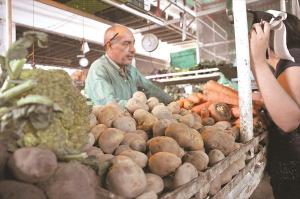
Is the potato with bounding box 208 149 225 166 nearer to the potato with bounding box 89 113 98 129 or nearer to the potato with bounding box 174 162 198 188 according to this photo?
the potato with bounding box 174 162 198 188

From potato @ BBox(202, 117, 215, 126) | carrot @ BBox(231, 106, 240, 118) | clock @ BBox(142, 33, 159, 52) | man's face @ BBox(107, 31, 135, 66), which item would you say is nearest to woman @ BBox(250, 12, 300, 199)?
carrot @ BBox(231, 106, 240, 118)

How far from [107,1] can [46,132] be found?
339 cm

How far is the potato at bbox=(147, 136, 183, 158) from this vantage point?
122cm

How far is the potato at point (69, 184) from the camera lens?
0.67 m

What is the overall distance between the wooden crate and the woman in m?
0.11

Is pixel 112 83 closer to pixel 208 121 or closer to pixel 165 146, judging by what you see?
pixel 208 121

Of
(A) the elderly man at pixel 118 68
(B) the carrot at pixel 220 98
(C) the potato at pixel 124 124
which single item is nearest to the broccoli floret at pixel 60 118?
(C) the potato at pixel 124 124

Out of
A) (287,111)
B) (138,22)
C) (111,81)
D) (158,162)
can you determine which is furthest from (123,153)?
(138,22)

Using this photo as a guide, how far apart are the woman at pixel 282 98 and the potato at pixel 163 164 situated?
33.7 inches

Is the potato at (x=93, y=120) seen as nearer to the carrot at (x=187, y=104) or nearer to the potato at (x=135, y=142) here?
the potato at (x=135, y=142)

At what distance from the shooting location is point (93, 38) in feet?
28.1

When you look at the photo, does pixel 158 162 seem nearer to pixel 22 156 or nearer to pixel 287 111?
pixel 22 156

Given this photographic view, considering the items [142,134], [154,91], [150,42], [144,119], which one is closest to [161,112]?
[144,119]

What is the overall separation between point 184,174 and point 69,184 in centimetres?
51
